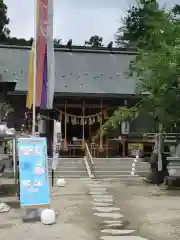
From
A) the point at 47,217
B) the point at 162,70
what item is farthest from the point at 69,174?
the point at 47,217

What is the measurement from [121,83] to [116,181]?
31.9 ft

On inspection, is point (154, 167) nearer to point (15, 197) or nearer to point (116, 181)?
point (116, 181)

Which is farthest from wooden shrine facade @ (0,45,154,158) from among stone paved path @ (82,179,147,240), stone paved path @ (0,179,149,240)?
stone paved path @ (0,179,149,240)

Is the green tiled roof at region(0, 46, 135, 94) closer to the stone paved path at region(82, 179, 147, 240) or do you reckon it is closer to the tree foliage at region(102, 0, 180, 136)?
the tree foliage at region(102, 0, 180, 136)

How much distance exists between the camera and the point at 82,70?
25.1 m

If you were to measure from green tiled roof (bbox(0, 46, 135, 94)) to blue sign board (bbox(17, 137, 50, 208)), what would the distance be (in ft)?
42.4

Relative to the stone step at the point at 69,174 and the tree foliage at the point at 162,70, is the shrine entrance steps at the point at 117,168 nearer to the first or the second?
the stone step at the point at 69,174

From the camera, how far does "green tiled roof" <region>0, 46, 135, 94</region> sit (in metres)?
23.0

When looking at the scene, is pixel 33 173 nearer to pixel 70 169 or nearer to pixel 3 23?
pixel 70 169

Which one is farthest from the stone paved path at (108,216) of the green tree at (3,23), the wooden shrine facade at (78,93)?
the green tree at (3,23)

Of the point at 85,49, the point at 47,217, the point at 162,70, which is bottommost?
the point at 47,217

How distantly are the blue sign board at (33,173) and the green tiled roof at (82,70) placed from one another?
42.4 ft

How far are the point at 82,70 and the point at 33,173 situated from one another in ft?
54.3

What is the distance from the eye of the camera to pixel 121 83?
78.9ft
